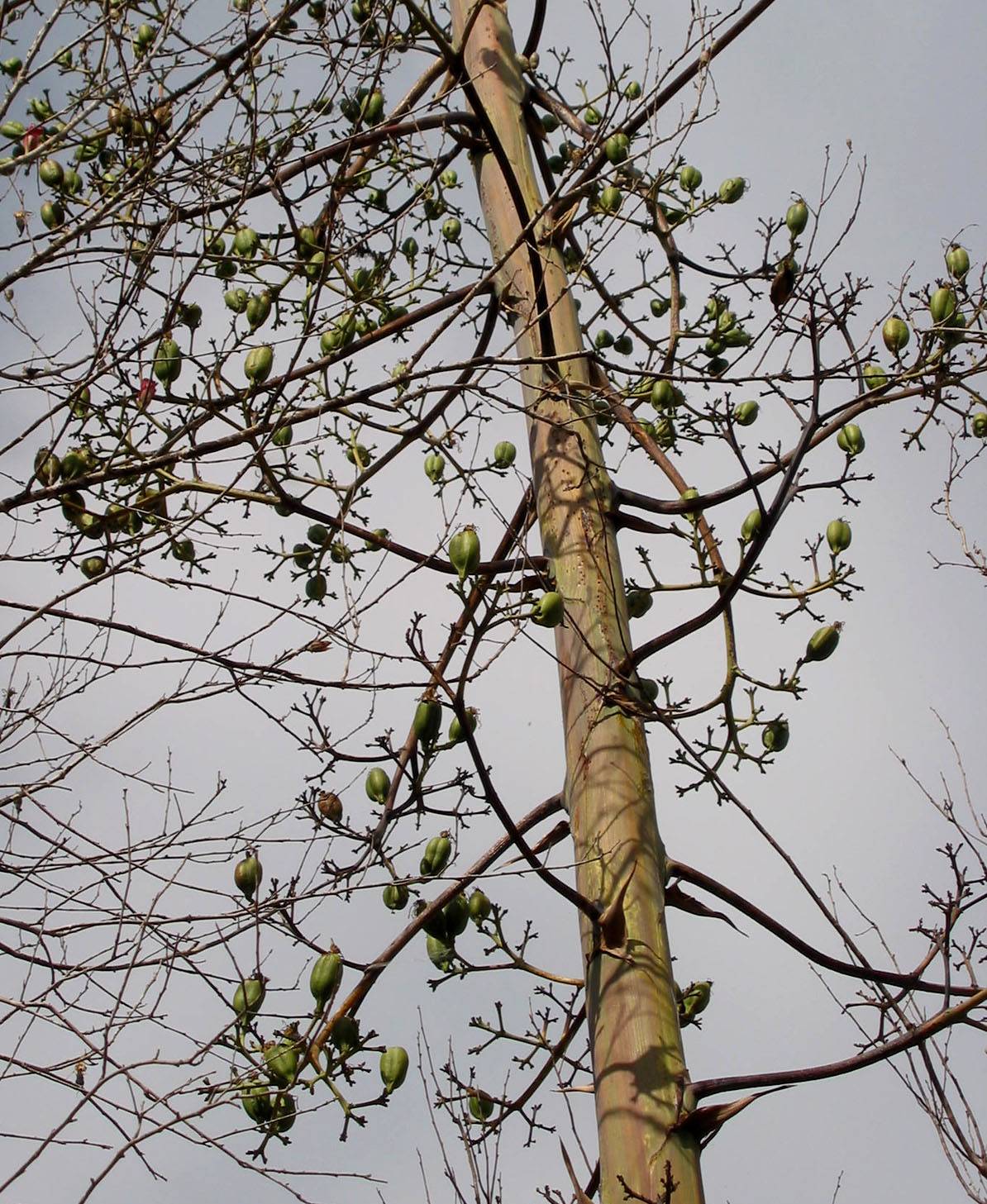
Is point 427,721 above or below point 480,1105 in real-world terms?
above

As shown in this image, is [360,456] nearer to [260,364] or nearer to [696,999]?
[260,364]

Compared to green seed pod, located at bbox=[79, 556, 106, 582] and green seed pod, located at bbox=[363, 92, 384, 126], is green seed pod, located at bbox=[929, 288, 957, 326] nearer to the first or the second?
green seed pod, located at bbox=[363, 92, 384, 126]

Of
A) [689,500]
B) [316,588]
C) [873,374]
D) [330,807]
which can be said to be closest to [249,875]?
[330,807]

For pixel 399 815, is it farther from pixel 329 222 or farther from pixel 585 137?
pixel 585 137

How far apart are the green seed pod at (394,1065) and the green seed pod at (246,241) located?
2283mm

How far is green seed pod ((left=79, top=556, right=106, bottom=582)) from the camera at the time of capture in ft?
11.1

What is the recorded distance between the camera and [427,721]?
105 inches

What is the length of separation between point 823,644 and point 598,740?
23.8 inches

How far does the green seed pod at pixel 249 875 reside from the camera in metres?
3.12

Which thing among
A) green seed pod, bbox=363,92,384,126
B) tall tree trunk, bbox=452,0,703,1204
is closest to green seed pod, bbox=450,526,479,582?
tall tree trunk, bbox=452,0,703,1204

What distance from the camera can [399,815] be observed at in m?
2.83

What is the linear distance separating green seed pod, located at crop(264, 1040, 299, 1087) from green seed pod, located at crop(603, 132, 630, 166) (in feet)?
8.43

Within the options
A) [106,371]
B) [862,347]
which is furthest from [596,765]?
[106,371]

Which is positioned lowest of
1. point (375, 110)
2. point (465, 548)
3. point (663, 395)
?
point (465, 548)
